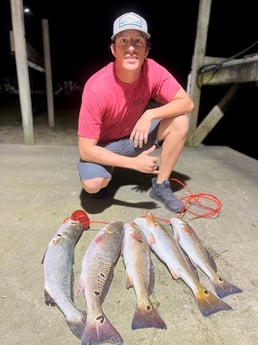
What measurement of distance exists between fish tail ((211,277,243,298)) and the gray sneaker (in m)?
0.79

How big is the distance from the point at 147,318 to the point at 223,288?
425 mm

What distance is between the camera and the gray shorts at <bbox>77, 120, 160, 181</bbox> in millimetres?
2016

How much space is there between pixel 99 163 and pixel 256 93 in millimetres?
5623

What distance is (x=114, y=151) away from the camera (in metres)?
2.26

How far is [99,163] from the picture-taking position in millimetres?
1980

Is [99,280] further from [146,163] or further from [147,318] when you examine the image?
[146,163]

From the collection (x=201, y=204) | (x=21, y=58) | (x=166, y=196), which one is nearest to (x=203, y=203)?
(x=201, y=204)

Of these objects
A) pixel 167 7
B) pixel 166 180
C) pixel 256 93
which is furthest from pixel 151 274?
pixel 167 7

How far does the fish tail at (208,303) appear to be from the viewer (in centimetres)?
125

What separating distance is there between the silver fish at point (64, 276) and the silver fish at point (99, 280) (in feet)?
0.18

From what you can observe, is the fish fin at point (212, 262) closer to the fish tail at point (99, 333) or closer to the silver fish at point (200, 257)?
the silver fish at point (200, 257)

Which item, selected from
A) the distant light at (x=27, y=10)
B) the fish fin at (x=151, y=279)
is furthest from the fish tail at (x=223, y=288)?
the distant light at (x=27, y=10)

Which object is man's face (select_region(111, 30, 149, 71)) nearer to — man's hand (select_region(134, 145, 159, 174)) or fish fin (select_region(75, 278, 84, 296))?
man's hand (select_region(134, 145, 159, 174))

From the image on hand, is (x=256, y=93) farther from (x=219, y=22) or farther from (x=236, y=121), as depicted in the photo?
(x=219, y=22)
